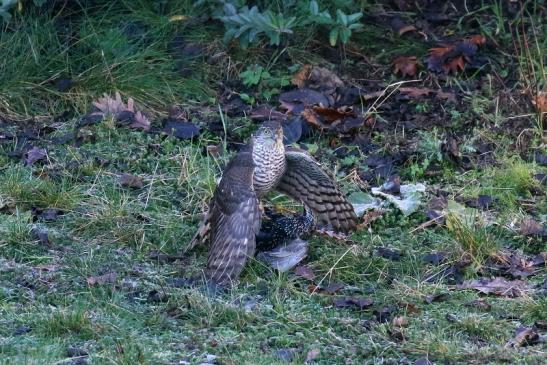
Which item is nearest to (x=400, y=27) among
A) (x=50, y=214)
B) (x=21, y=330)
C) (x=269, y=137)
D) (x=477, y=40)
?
(x=477, y=40)

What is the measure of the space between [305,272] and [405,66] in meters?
2.90

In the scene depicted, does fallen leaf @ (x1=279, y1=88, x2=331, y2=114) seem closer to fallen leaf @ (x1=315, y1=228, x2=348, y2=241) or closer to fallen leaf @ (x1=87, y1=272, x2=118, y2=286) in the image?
fallen leaf @ (x1=315, y1=228, x2=348, y2=241)

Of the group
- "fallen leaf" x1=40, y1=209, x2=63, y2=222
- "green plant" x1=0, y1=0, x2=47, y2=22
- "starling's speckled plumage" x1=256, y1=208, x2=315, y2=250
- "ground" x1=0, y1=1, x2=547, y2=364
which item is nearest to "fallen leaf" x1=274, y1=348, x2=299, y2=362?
"ground" x1=0, y1=1, x2=547, y2=364

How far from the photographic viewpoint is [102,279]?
595 cm

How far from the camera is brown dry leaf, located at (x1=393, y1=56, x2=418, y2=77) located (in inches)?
338

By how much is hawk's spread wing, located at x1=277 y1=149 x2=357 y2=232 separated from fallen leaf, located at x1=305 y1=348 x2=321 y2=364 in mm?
1489

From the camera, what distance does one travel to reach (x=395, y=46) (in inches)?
351

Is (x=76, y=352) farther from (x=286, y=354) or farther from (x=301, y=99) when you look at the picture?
(x=301, y=99)

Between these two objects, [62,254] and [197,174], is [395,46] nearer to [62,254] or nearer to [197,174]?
[197,174]

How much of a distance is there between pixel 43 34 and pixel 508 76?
3.27 metres

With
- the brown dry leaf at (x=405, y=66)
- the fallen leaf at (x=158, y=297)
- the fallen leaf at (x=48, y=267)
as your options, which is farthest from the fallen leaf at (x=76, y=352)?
the brown dry leaf at (x=405, y=66)

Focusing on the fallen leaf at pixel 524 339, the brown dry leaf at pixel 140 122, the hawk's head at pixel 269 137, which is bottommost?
the fallen leaf at pixel 524 339

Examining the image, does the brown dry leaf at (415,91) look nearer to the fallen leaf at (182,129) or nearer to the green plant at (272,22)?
the green plant at (272,22)

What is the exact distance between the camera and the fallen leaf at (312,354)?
17.0 feet
